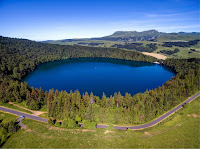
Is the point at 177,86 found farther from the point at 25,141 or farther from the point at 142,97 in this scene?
the point at 25,141

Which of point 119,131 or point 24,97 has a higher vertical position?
point 24,97

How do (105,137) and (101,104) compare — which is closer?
(105,137)

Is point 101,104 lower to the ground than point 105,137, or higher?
higher

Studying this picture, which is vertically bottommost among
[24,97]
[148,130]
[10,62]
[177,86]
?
[148,130]

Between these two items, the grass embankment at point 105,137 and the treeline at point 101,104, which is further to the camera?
the treeline at point 101,104

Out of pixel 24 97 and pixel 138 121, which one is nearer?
pixel 138 121

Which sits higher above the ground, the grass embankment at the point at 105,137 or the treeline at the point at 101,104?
the treeline at the point at 101,104

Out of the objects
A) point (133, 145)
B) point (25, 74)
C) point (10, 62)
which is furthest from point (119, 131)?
point (10, 62)

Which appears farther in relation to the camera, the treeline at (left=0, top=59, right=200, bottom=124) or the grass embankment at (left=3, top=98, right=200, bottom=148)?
the treeline at (left=0, top=59, right=200, bottom=124)
